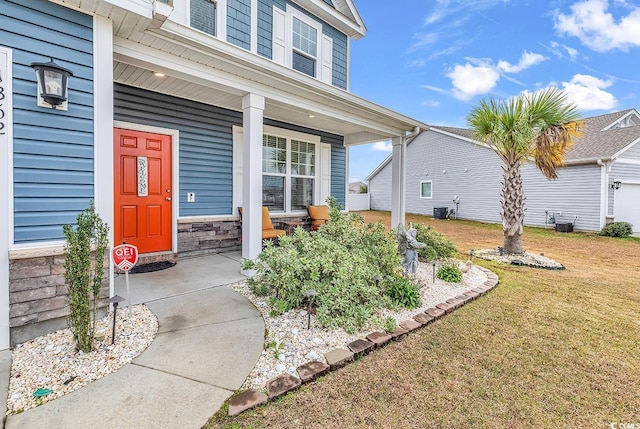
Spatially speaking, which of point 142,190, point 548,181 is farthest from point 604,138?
point 142,190

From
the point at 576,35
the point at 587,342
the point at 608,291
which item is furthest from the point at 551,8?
the point at 587,342

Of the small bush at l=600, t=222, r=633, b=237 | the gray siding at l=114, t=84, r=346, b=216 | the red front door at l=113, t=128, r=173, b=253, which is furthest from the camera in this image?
the small bush at l=600, t=222, r=633, b=237

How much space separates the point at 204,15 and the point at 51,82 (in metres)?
3.88

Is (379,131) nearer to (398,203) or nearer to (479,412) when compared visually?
(398,203)

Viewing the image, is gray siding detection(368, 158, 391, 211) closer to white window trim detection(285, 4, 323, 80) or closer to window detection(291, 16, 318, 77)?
white window trim detection(285, 4, 323, 80)

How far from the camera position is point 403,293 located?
3486mm

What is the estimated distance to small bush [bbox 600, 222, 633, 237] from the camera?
10.1 metres

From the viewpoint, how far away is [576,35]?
12875 millimetres

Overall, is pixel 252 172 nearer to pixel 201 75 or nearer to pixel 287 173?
pixel 201 75

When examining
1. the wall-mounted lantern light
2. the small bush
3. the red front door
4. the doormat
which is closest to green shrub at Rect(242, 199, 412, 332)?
the doormat

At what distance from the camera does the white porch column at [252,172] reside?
414cm

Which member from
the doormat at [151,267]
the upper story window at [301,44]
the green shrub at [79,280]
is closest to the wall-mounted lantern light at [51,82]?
the green shrub at [79,280]

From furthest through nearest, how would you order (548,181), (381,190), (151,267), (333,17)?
(381,190) < (548,181) < (333,17) < (151,267)

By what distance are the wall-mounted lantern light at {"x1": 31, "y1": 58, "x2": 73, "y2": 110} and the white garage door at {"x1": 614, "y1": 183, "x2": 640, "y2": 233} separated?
15.1 meters
